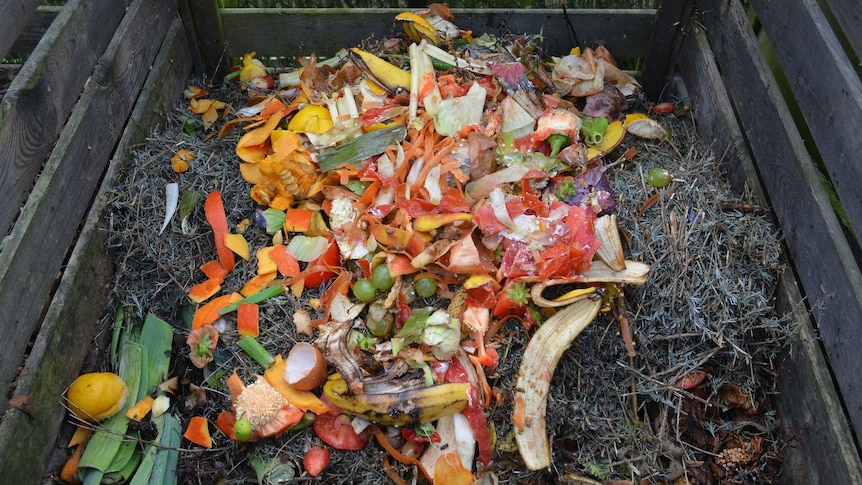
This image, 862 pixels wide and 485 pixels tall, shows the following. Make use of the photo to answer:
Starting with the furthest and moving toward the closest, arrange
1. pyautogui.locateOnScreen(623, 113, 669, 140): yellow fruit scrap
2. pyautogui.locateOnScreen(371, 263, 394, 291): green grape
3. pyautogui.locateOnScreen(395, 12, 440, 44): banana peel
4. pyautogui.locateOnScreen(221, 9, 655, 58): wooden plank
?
pyautogui.locateOnScreen(221, 9, 655, 58): wooden plank, pyautogui.locateOnScreen(395, 12, 440, 44): banana peel, pyautogui.locateOnScreen(623, 113, 669, 140): yellow fruit scrap, pyautogui.locateOnScreen(371, 263, 394, 291): green grape

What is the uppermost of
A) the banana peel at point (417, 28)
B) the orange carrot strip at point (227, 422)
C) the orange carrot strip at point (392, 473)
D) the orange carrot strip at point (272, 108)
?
the banana peel at point (417, 28)

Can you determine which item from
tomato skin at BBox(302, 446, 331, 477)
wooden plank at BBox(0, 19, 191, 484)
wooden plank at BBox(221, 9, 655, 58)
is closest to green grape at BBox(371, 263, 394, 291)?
tomato skin at BBox(302, 446, 331, 477)

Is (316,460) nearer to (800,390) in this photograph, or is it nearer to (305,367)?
(305,367)

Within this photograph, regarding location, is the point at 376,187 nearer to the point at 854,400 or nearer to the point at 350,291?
the point at 350,291

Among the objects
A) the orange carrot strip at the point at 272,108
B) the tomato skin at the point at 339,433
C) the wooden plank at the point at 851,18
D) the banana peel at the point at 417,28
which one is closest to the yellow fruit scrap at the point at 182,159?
the orange carrot strip at the point at 272,108

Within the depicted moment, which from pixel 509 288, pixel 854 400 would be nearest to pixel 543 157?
pixel 509 288

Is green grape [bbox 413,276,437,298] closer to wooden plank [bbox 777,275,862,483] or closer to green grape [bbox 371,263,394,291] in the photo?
green grape [bbox 371,263,394,291]

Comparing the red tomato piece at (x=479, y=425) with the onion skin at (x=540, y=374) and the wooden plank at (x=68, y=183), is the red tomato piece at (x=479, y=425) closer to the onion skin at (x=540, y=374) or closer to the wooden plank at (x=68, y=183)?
the onion skin at (x=540, y=374)
